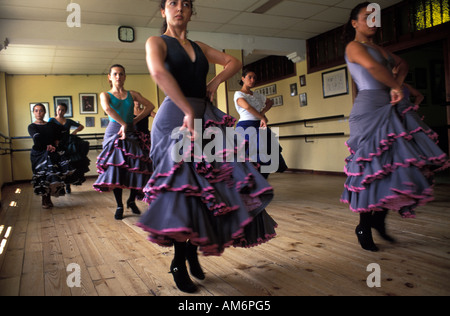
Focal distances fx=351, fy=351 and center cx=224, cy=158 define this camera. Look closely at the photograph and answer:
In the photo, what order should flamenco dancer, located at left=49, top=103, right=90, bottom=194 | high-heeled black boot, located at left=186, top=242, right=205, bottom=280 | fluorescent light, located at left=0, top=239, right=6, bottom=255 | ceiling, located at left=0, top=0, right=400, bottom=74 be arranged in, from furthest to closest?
flamenco dancer, located at left=49, top=103, right=90, bottom=194 < ceiling, located at left=0, top=0, right=400, bottom=74 < fluorescent light, located at left=0, top=239, right=6, bottom=255 < high-heeled black boot, located at left=186, top=242, right=205, bottom=280

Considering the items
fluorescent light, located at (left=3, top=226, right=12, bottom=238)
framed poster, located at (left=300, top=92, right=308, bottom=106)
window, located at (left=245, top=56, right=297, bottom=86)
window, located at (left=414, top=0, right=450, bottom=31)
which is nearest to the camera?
fluorescent light, located at (left=3, top=226, right=12, bottom=238)

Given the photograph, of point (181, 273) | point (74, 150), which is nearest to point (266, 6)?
point (74, 150)

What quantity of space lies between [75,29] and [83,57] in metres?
2.07

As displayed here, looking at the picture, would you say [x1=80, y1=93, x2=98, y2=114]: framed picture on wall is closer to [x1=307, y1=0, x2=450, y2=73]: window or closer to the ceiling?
the ceiling

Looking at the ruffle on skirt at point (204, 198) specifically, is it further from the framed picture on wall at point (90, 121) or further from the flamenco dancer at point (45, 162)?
the framed picture on wall at point (90, 121)

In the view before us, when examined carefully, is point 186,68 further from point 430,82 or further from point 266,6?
point 430,82

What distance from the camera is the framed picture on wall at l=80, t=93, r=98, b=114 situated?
902 centimetres

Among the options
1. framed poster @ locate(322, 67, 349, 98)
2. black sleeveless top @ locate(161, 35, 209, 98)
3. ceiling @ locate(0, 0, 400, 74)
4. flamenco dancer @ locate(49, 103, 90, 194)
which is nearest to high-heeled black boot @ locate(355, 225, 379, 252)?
black sleeveless top @ locate(161, 35, 209, 98)

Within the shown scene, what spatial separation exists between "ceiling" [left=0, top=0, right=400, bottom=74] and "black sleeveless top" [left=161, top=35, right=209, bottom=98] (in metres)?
3.63

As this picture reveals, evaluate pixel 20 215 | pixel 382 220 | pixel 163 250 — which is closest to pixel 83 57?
pixel 20 215

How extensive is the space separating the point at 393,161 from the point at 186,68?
119cm

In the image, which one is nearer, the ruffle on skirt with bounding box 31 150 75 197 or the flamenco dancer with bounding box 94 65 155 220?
the flamenco dancer with bounding box 94 65 155 220
